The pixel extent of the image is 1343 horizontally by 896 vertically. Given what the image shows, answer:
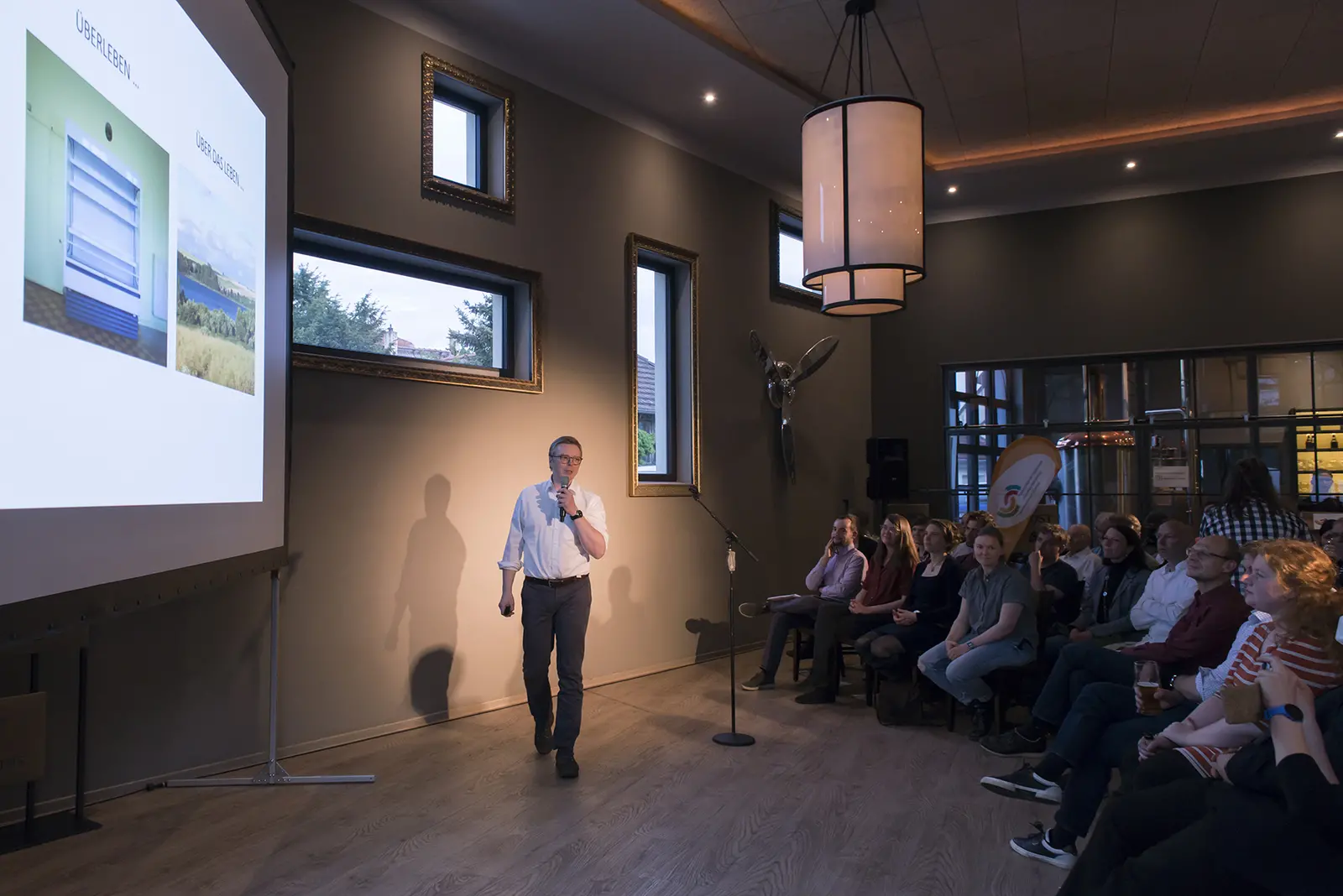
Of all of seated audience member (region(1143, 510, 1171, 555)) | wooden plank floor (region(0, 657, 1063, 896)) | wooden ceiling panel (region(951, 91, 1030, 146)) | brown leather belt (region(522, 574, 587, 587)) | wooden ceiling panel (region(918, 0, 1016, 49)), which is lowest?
wooden plank floor (region(0, 657, 1063, 896))

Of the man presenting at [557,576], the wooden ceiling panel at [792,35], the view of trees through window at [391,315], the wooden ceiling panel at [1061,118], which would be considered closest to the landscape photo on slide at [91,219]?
the man presenting at [557,576]

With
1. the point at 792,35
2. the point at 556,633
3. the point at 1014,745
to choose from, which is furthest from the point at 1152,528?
the point at 556,633

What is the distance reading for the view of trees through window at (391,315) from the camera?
14.8ft

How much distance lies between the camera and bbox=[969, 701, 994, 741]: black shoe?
14.7 feet

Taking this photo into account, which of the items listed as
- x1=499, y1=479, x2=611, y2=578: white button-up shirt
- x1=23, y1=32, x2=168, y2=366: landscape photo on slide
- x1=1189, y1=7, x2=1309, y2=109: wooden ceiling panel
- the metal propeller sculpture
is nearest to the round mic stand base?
x1=499, y1=479, x2=611, y2=578: white button-up shirt

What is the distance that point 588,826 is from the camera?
331cm

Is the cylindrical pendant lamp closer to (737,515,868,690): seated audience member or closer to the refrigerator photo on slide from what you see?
(737,515,868,690): seated audience member

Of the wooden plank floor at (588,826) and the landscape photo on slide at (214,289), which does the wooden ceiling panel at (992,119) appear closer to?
the wooden plank floor at (588,826)

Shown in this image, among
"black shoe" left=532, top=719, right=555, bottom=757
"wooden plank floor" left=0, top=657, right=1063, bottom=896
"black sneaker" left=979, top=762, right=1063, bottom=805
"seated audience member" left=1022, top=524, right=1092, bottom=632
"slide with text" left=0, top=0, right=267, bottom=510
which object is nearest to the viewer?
"slide with text" left=0, top=0, right=267, bottom=510

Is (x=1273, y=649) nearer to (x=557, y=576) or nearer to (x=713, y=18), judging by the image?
(x=557, y=576)

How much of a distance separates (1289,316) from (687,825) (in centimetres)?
683

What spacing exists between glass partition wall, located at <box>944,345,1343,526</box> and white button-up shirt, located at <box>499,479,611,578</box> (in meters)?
5.24

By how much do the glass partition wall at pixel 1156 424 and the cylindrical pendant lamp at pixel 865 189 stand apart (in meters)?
4.75

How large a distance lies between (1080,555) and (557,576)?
318 centimetres
